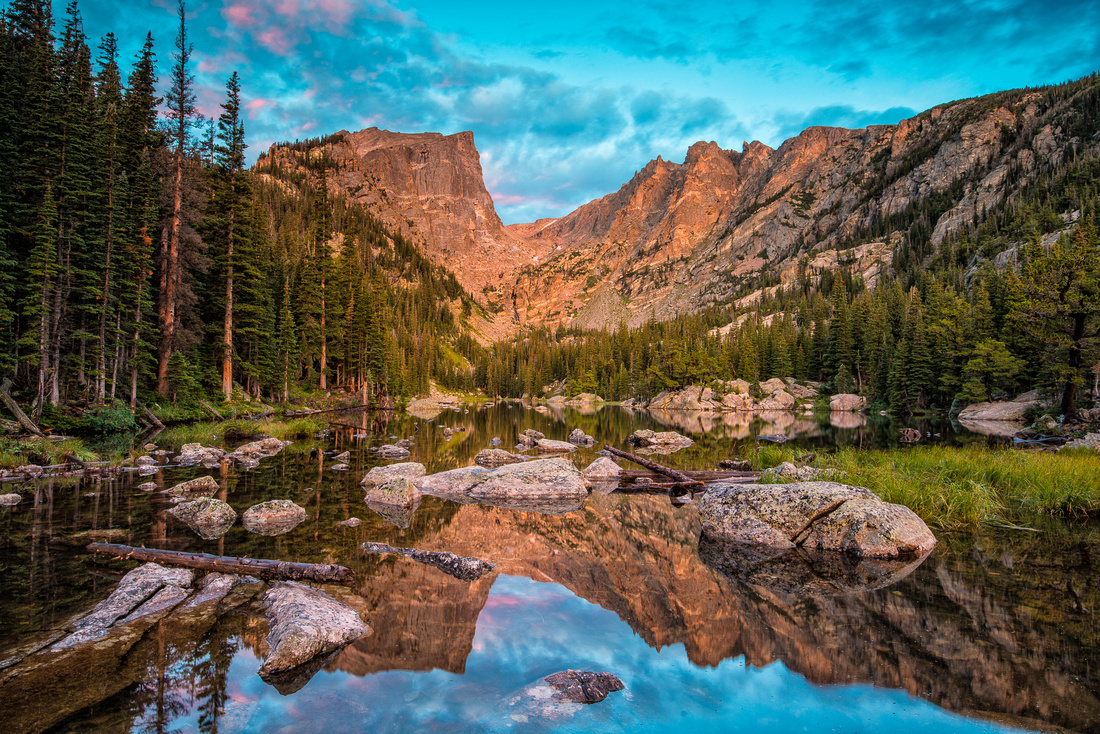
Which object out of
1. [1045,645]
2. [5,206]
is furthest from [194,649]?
[5,206]

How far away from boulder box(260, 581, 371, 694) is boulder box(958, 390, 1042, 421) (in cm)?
5154

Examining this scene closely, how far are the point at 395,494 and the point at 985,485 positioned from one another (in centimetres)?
1579

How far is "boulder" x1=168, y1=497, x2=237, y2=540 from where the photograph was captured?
33.4ft

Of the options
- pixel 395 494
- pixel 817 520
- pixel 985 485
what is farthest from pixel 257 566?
pixel 985 485

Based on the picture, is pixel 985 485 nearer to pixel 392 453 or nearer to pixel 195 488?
pixel 392 453

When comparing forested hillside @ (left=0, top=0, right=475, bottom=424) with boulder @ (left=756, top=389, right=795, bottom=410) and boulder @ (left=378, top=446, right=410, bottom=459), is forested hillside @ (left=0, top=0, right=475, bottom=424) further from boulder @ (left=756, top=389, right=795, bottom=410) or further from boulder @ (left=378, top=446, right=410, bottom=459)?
boulder @ (left=756, top=389, right=795, bottom=410)

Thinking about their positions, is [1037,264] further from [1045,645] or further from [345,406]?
[345,406]

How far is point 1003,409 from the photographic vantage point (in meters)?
43.8

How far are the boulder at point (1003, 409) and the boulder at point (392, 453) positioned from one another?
4781cm

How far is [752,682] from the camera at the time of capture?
520 centimetres

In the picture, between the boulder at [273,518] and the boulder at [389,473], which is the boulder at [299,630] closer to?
the boulder at [273,518]

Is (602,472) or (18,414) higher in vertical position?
(18,414)

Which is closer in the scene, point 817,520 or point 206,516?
point 817,520

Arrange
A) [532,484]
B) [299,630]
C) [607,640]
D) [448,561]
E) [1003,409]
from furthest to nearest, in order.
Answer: [1003,409], [532,484], [448,561], [607,640], [299,630]
